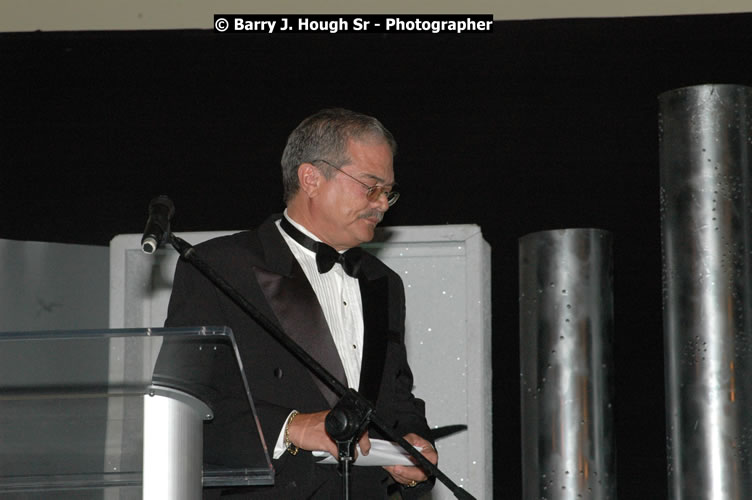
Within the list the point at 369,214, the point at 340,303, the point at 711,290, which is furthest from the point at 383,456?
the point at 711,290

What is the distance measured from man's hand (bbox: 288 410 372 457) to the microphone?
460mm

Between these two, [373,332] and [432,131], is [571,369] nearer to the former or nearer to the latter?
[432,131]

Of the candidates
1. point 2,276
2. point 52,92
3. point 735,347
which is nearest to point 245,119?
point 52,92

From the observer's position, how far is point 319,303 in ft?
8.00

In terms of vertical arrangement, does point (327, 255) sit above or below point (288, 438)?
above

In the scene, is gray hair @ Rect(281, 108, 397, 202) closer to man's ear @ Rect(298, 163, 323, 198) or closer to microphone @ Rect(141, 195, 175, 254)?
man's ear @ Rect(298, 163, 323, 198)

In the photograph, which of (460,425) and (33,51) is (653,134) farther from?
(33,51)

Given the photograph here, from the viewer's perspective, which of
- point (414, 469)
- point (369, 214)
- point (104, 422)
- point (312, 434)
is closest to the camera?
point (104, 422)

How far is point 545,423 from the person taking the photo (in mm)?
3516

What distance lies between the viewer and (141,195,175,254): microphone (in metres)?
1.75

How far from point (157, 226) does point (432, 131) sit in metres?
2.41

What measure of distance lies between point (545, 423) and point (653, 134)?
1181 mm

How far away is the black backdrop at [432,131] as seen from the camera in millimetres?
3998

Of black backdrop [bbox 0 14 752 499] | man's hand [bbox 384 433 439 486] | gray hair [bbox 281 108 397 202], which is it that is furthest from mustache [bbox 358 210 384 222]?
black backdrop [bbox 0 14 752 499]
